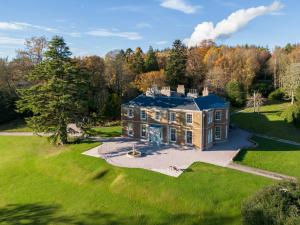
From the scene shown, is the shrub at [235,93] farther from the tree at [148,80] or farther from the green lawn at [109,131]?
the green lawn at [109,131]

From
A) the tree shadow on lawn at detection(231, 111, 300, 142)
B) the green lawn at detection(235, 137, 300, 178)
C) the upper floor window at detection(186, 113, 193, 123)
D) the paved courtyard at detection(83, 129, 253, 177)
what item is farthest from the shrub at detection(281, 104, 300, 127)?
the upper floor window at detection(186, 113, 193, 123)

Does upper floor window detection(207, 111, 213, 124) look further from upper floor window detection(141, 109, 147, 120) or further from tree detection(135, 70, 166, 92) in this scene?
tree detection(135, 70, 166, 92)

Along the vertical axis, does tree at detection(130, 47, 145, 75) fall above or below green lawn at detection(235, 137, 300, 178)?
above

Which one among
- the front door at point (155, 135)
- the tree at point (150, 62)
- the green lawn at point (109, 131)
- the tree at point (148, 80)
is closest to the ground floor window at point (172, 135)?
the front door at point (155, 135)

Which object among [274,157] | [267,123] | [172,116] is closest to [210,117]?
[172,116]

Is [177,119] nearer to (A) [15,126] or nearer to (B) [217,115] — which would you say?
(B) [217,115]
